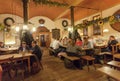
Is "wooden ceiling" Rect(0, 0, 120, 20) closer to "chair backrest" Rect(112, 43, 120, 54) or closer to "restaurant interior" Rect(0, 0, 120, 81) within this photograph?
"restaurant interior" Rect(0, 0, 120, 81)

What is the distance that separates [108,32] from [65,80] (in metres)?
5.17

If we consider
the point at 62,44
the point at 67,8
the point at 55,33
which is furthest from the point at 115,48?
the point at 55,33

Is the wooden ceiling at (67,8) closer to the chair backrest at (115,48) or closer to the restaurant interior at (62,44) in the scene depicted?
the restaurant interior at (62,44)

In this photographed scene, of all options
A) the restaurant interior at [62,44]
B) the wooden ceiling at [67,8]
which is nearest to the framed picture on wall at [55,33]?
the restaurant interior at [62,44]

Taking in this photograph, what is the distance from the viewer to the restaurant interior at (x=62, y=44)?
12.6 ft

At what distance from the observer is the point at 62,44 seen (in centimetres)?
799

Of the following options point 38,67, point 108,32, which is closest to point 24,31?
point 38,67

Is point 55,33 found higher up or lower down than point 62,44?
higher up

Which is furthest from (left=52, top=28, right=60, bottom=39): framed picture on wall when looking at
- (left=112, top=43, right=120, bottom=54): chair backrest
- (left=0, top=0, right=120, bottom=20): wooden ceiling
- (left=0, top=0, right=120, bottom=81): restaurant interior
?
(left=112, top=43, right=120, bottom=54): chair backrest

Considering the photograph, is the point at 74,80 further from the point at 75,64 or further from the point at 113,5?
the point at 113,5

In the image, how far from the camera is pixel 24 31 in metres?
5.68

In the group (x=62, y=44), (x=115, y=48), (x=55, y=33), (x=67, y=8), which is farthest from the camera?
(x=55, y=33)

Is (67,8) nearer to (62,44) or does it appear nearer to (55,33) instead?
(62,44)

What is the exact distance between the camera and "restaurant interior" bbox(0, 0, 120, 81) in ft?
12.6
